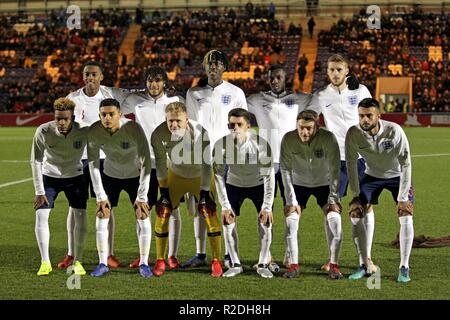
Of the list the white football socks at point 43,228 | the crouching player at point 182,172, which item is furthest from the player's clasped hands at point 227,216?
the white football socks at point 43,228

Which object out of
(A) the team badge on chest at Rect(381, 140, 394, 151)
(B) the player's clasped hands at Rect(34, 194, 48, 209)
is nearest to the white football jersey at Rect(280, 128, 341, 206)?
(A) the team badge on chest at Rect(381, 140, 394, 151)

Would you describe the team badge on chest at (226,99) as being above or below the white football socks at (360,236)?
above

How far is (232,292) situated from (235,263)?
823 mm

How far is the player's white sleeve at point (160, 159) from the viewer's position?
7703mm

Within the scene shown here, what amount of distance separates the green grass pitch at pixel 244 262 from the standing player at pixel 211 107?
1.37ft

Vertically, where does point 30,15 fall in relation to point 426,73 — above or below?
above

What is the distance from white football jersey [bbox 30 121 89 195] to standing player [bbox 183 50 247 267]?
1.22m

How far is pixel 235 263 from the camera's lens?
7848mm

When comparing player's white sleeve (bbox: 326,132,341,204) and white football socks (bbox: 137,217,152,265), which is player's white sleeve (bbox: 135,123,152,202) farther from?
player's white sleeve (bbox: 326,132,341,204)

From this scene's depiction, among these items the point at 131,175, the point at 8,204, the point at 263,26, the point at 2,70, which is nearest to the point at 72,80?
the point at 2,70

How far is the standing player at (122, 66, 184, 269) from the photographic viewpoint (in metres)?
8.31

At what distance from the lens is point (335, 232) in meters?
7.59

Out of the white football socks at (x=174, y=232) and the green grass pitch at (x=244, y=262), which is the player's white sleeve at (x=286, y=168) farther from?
the white football socks at (x=174, y=232)
